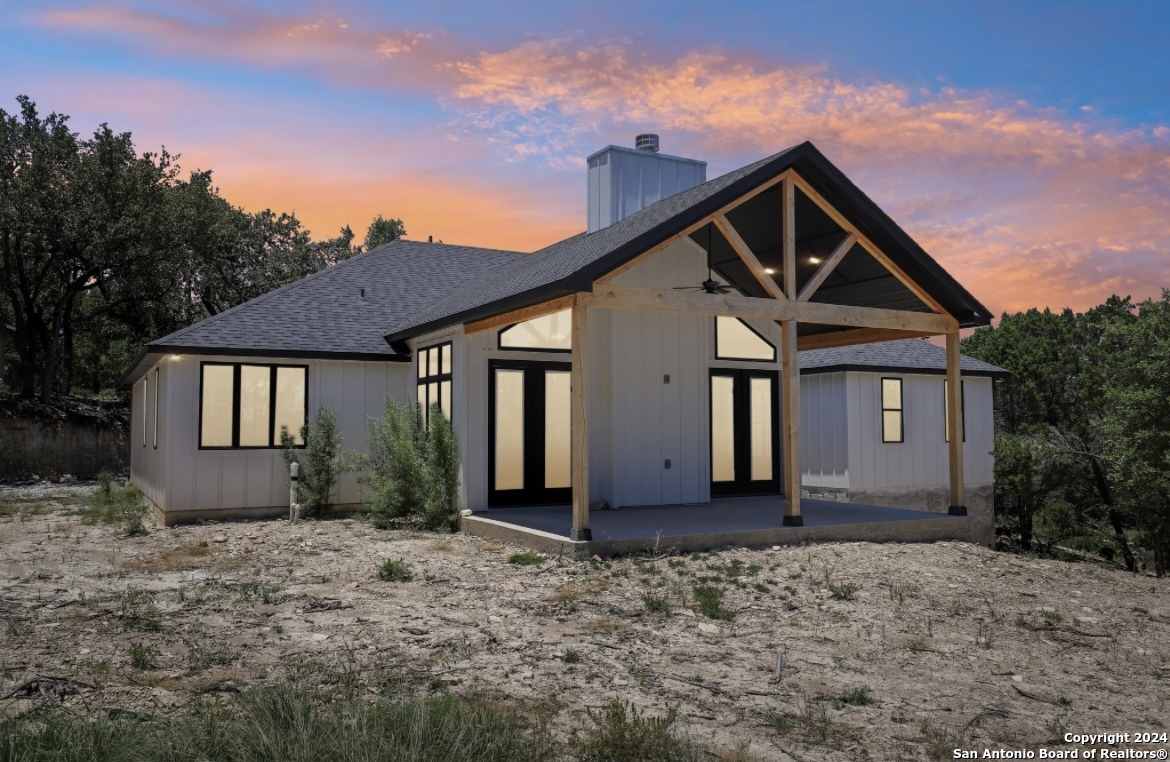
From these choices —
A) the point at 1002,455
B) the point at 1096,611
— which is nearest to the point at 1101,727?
the point at 1096,611

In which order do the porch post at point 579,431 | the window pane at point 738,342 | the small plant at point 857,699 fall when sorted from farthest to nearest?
the window pane at point 738,342, the porch post at point 579,431, the small plant at point 857,699

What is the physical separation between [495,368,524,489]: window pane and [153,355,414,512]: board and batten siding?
8.35 feet

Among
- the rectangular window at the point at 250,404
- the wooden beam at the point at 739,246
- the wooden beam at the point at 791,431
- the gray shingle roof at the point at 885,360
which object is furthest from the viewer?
the gray shingle roof at the point at 885,360

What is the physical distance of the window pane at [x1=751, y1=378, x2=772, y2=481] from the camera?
49.5 ft

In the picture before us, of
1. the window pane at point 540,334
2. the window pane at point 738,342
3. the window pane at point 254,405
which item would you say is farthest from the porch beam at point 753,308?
the window pane at point 254,405

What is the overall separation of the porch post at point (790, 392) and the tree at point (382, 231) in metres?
37.2

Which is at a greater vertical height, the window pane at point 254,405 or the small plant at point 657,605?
the window pane at point 254,405

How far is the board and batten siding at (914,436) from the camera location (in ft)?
59.0

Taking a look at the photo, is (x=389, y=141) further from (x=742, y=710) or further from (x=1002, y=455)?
(x=1002, y=455)

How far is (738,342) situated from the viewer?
14938 mm

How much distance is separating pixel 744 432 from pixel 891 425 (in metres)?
5.18

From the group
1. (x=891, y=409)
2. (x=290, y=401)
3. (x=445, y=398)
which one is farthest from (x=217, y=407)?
(x=891, y=409)

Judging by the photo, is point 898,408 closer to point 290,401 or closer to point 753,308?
point 753,308

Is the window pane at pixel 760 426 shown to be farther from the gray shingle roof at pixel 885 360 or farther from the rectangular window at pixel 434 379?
the rectangular window at pixel 434 379
